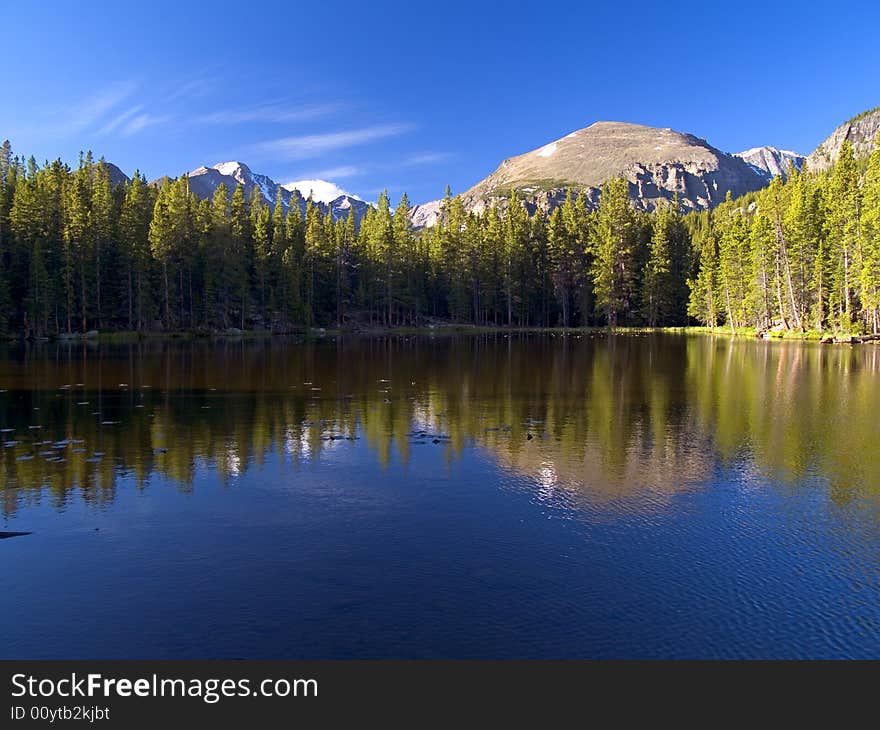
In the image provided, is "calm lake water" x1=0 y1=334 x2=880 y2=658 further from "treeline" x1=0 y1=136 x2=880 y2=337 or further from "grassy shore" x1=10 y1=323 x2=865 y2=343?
"treeline" x1=0 y1=136 x2=880 y2=337

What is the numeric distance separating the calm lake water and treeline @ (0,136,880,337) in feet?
192

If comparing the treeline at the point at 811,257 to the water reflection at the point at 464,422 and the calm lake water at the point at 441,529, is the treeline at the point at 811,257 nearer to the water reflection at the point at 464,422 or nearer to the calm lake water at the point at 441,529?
the water reflection at the point at 464,422

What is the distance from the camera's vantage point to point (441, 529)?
1161 centimetres

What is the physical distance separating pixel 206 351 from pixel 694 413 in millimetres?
49589

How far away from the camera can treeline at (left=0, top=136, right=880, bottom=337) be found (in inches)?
3123

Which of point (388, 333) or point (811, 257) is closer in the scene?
point (811, 257)

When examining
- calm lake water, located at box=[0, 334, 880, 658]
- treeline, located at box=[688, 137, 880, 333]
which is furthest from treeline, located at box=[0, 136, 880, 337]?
calm lake water, located at box=[0, 334, 880, 658]

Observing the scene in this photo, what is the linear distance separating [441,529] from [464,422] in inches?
432

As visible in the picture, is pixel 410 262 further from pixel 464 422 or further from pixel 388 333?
pixel 464 422

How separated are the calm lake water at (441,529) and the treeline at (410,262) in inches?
2298

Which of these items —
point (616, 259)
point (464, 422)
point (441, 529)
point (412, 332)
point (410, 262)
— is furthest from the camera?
point (410, 262)

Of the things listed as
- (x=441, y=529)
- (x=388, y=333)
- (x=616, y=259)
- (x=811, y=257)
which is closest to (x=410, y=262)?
(x=388, y=333)

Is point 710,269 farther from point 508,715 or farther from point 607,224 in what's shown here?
point 508,715

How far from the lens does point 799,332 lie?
75688mm
